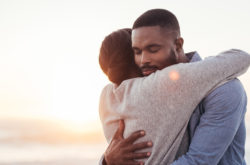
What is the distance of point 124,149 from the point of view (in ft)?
7.67

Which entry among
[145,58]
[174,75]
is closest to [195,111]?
[174,75]

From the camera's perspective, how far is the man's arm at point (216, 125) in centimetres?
208

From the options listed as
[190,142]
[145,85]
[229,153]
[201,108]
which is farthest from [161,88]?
[229,153]

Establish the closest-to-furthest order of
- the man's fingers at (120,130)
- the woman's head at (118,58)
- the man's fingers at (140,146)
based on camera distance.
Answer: the man's fingers at (140,146), the man's fingers at (120,130), the woman's head at (118,58)

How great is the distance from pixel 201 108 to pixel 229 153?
0.43 m

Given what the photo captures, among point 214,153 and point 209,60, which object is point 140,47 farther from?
point 214,153

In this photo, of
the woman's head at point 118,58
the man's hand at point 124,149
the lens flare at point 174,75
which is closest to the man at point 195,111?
the man's hand at point 124,149

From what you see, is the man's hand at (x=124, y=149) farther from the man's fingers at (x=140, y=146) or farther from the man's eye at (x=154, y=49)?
the man's eye at (x=154, y=49)

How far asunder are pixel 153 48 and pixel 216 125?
76 centimetres

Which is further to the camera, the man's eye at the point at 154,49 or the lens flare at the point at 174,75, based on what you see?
the man's eye at the point at 154,49

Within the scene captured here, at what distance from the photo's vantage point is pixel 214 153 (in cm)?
212

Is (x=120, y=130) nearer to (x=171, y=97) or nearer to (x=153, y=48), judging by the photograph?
(x=171, y=97)

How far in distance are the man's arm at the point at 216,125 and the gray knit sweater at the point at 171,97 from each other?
0.08m

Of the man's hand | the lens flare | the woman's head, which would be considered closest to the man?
the man's hand
